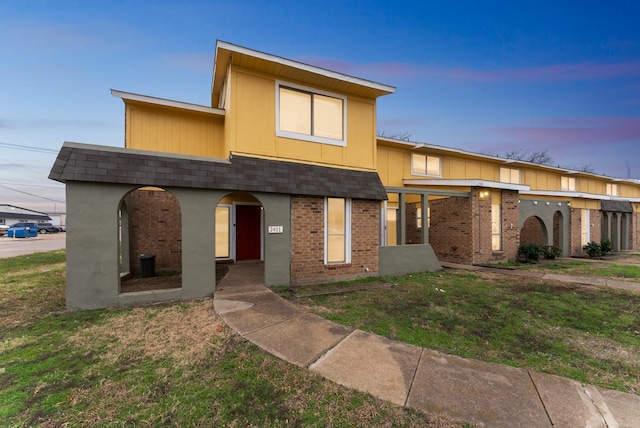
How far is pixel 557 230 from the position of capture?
16.0m

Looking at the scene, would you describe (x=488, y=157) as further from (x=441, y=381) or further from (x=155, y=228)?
(x=155, y=228)

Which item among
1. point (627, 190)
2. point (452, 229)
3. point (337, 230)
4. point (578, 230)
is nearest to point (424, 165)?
point (452, 229)

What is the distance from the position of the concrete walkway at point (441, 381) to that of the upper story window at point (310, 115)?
5.72m

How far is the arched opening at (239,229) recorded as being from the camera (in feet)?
33.7

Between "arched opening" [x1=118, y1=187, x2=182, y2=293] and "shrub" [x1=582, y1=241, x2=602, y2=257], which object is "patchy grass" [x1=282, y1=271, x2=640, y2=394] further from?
"shrub" [x1=582, y1=241, x2=602, y2=257]

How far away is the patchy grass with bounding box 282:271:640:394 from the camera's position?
356cm

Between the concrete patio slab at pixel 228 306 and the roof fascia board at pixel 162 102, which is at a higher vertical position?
the roof fascia board at pixel 162 102

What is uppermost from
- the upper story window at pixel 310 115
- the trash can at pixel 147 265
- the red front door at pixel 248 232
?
the upper story window at pixel 310 115

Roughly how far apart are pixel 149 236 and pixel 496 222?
1551 centimetres

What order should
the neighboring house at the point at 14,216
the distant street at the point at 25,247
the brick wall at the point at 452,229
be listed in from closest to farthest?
the brick wall at the point at 452,229, the distant street at the point at 25,247, the neighboring house at the point at 14,216

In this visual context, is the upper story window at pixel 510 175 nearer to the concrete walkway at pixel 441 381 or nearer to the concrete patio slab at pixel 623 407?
the concrete patio slab at pixel 623 407

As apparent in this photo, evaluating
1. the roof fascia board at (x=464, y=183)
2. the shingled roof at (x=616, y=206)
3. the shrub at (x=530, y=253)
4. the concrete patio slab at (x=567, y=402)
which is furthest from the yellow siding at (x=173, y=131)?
the shingled roof at (x=616, y=206)

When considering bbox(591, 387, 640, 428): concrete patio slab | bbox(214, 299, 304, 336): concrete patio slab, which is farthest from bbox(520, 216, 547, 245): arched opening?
bbox(214, 299, 304, 336): concrete patio slab

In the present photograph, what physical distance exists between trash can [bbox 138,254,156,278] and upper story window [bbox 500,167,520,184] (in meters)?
20.1
